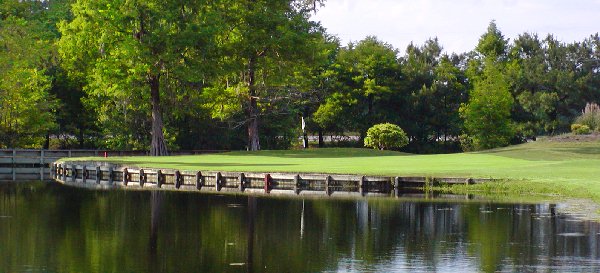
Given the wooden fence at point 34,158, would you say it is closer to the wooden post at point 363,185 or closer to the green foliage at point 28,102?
the green foliage at point 28,102

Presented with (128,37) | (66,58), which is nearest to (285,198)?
(128,37)

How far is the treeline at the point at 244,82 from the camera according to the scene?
7300 centimetres

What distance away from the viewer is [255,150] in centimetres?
8031

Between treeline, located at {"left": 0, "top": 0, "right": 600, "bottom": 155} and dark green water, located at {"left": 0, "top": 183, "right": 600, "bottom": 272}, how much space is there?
29.9m

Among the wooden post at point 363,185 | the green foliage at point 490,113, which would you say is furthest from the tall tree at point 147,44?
the green foliage at point 490,113

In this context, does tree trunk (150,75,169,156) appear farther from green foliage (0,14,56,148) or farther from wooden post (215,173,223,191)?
wooden post (215,173,223,191)

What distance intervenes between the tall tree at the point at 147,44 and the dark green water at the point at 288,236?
28.6 metres

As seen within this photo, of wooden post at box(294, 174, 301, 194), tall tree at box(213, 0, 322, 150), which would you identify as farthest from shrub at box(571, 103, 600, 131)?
wooden post at box(294, 174, 301, 194)

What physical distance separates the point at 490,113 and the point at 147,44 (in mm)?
33762

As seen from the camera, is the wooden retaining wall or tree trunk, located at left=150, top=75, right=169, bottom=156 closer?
the wooden retaining wall

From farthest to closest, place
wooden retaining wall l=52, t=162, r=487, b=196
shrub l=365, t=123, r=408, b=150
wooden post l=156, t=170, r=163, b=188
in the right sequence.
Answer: shrub l=365, t=123, r=408, b=150
wooden post l=156, t=170, r=163, b=188
wooden retaining wall l=52, t=162, r=487, b=196

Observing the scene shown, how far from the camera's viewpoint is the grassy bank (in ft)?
152

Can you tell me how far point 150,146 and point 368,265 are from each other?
56623 mm

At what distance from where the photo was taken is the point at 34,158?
7425cm
